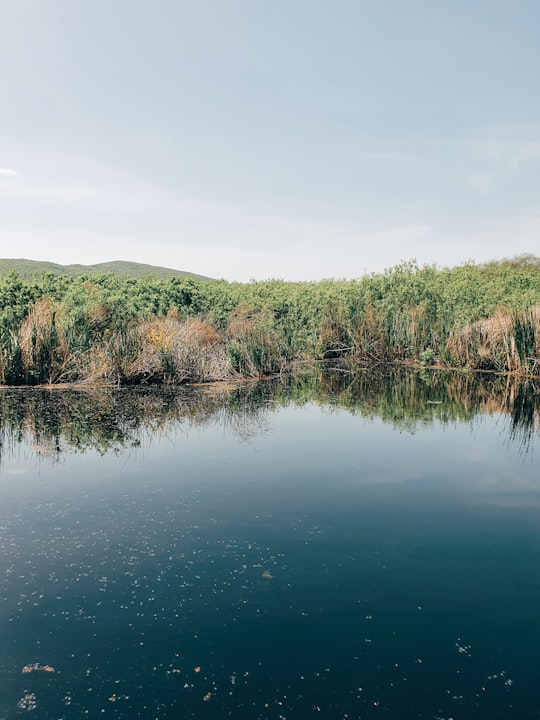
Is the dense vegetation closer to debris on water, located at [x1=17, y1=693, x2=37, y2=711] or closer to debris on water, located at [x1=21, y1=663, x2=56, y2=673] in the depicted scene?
debris on water, located at [x1=21, y1=663, x2=56, y2=673]

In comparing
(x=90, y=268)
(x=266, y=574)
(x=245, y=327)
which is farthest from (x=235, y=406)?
(x=90, y=268)

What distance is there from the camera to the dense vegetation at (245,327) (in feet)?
40.5

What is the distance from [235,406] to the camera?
10250 mm

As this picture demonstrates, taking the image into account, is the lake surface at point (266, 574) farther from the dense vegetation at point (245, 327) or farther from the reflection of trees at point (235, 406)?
the dense vegetation at point (245, 327)

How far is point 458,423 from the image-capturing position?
9.26 m

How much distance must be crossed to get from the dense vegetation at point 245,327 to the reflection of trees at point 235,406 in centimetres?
87

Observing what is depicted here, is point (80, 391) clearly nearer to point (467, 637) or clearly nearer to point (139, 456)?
point (139, 456)

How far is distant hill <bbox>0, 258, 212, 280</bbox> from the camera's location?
51297 millimetres

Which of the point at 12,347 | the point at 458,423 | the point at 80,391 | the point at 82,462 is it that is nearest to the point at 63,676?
the point at 82,462

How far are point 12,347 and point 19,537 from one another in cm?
798

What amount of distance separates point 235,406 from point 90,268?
182 feet

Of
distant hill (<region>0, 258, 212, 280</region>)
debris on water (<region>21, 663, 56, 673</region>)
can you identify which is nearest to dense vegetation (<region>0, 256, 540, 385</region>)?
debris on water (<region>21, 663, 56, 673</region>)

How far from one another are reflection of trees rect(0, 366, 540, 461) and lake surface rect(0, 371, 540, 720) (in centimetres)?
11

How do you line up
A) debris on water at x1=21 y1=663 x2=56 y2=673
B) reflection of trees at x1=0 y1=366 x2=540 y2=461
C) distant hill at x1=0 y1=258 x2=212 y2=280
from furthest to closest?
1. distant hill at x1=0 y1=258 x2=212 y2=280
2. reflection of trees at x1=0 y1=366 x2=540 y2=461
3. debris on water at x1=21 y1=663 x2=56 y2=673
